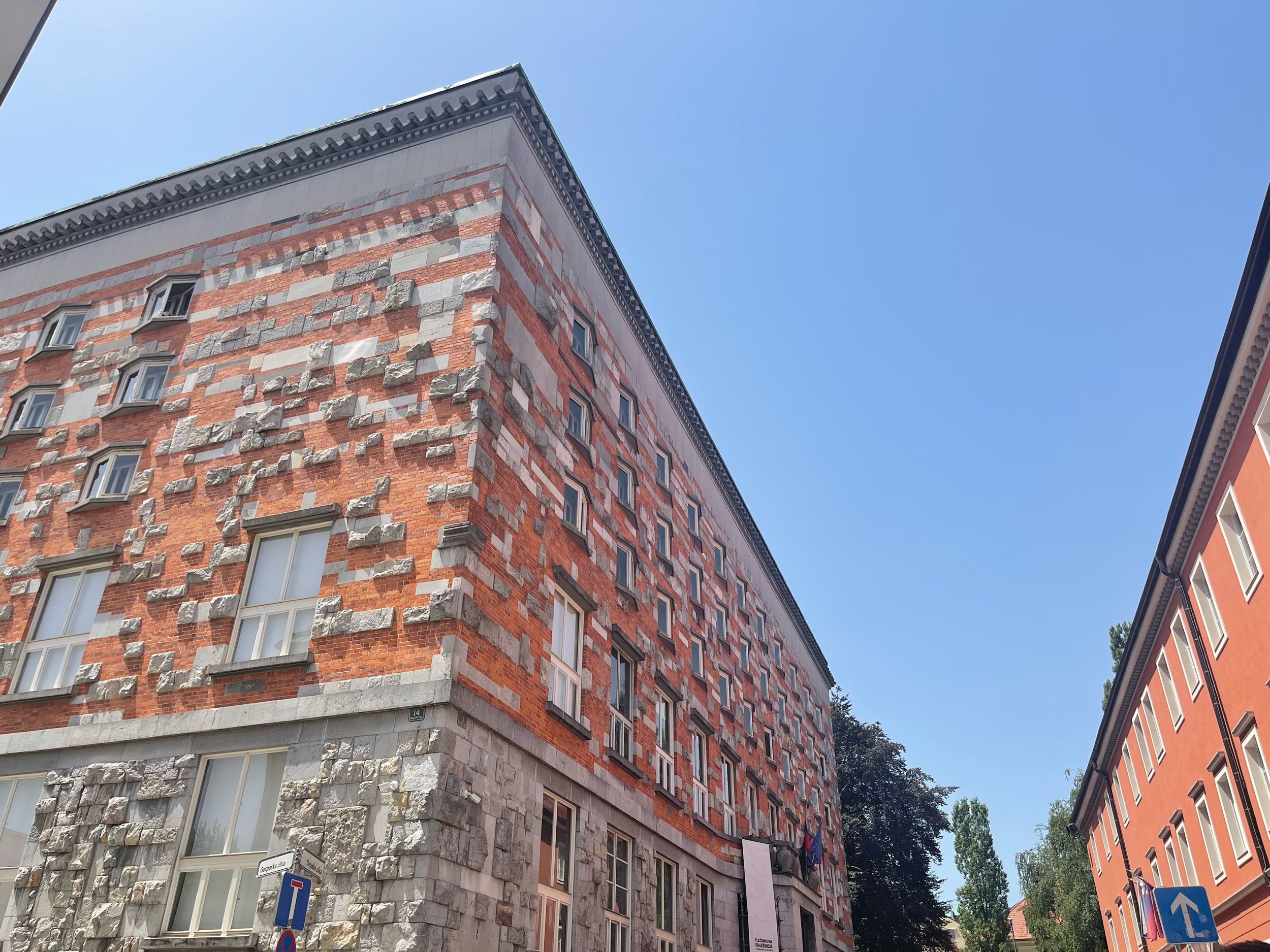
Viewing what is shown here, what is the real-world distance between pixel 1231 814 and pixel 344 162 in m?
24.1

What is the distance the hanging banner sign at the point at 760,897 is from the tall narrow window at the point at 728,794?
2.60 ft

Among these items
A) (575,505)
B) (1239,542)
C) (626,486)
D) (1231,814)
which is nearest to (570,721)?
(575,505)

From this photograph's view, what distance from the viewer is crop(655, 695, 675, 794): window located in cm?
2030

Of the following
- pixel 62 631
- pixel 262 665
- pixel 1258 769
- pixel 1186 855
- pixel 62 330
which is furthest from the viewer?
pixel 1186 855

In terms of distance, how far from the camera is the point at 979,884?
246 feet

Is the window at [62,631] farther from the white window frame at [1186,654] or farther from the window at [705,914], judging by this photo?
the white window frame at [1186,654]

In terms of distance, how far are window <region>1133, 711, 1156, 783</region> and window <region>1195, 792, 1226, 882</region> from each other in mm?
4972

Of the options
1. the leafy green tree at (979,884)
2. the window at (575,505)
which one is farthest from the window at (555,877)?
the leafy green tree at (979,884)

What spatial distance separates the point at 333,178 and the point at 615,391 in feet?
25.6

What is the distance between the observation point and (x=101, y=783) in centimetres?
1320

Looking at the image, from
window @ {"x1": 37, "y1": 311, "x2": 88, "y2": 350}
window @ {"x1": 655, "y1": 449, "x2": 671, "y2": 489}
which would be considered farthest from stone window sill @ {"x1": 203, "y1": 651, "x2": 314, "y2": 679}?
window @ {"x1": 655, "y1": 449, "x2": 671, "y2": 489}

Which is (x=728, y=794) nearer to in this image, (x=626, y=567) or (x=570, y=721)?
(x=626, y=567)

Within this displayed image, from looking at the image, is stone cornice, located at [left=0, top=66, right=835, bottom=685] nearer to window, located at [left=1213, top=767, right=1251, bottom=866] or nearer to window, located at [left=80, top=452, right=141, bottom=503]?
window, located at [left=80, top=452, right=141, bottom=503]

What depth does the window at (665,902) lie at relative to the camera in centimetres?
1797
